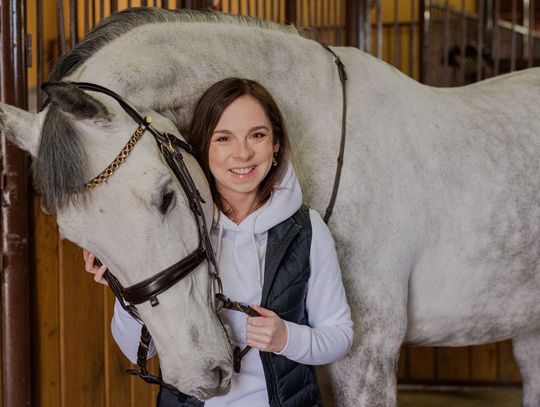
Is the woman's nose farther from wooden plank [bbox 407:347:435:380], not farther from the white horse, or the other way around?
wooden plank [bbox 407:347:435:380]

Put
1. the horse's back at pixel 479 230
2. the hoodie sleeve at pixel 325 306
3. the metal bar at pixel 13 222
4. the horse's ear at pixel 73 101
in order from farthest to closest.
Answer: the metal bar at pixel 13 222 < the horse's back at pixel 479 230 < the hoodie sleeve at pixel 325 306 < the horse's ear at pixel 73 101

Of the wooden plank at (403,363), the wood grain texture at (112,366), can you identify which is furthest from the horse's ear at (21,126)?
the wooden plank at (403,363)

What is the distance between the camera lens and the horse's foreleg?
95.3 inches

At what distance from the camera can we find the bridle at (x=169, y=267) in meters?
1.18

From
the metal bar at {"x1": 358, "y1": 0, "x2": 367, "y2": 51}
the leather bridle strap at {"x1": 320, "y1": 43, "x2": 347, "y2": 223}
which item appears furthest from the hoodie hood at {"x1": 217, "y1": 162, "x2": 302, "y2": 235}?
the metal bar at {"x1": 358, "y1": 0, "x2": 367, "y2": 51}

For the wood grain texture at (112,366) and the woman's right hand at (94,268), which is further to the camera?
the wood grain texture at (112,366)

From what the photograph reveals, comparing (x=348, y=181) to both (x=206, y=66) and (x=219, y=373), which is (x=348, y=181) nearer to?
(x=206, y=66)

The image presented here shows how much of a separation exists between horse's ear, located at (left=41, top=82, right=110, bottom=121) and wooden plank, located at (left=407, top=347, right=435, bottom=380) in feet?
9.80

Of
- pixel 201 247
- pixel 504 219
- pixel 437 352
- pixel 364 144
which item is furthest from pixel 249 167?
pixel 437 352

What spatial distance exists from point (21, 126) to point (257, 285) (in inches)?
19.9

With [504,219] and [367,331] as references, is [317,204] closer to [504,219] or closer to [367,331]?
[367,331]

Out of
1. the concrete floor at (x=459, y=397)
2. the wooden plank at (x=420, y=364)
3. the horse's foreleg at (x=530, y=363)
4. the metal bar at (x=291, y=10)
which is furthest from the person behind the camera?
the metal bar at (x=291, y=10)

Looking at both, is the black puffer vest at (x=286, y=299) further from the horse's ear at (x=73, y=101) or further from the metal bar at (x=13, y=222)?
the metal bar at (x=13, y=222)

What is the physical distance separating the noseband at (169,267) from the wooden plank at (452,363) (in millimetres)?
2671
